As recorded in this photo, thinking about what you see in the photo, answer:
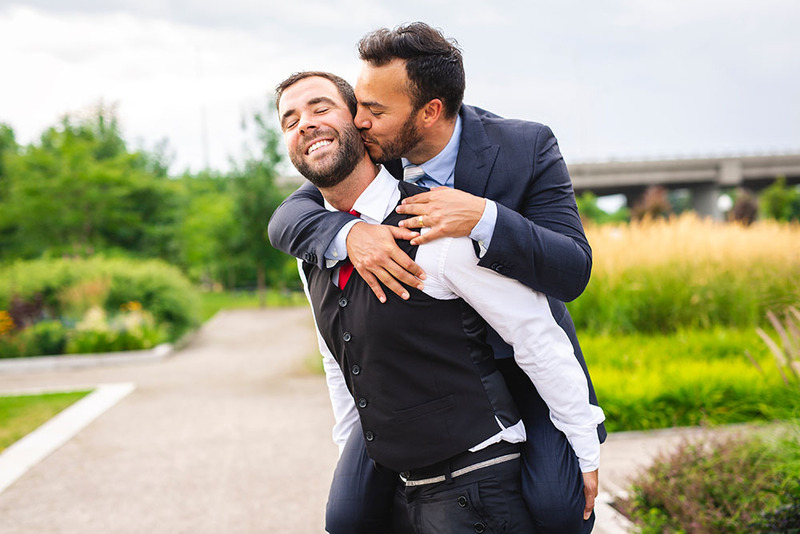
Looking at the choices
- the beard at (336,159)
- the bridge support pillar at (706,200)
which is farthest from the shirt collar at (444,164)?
the bridge support pillar at (706,200)

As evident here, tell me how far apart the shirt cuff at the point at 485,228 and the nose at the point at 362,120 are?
1.62 ft

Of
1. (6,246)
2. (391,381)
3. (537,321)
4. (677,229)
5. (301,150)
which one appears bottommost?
(6,246)

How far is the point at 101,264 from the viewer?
15773 mm

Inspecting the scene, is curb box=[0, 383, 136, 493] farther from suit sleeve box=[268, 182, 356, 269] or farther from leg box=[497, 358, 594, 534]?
leg box=[497, 358, 594, 534]

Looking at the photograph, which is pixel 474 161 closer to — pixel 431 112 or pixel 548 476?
pixel 431 112

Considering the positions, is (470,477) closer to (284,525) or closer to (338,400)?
(338,400)

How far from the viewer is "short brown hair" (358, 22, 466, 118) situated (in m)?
1.94

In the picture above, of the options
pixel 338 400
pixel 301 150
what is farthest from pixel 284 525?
pixel 301 150

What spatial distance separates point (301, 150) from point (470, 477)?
1122mm

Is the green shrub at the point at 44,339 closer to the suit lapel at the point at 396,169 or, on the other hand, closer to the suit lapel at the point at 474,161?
the suit lapel at the point at 396,169

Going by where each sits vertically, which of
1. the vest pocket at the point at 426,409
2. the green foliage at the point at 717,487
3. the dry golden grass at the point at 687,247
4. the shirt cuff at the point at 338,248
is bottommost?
the green foliage at the point at 717,487

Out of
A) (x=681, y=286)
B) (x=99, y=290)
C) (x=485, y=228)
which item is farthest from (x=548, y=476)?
(x=99, y=290)

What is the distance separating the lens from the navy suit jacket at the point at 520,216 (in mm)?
1812

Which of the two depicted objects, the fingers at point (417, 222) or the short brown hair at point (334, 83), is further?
the short brown hair at point (334, 83)
